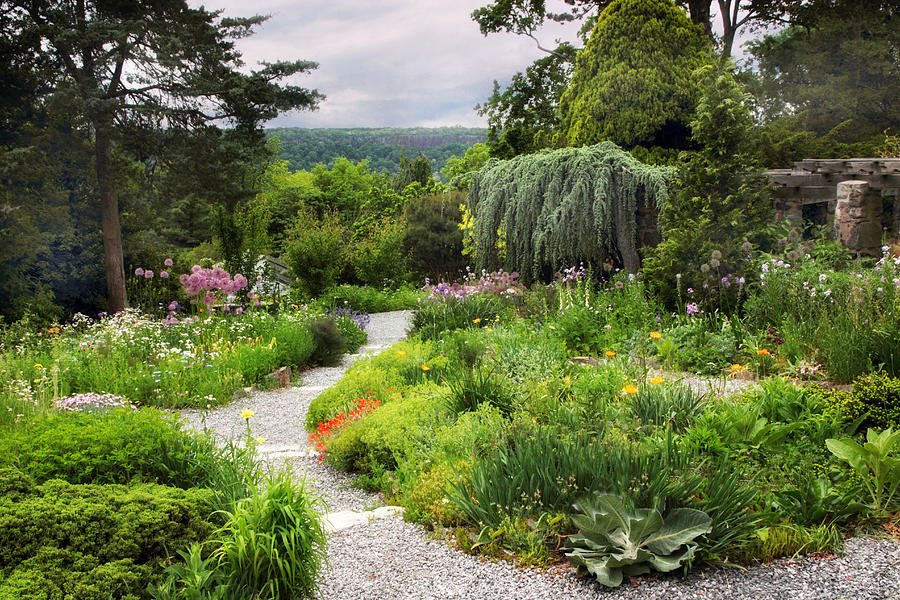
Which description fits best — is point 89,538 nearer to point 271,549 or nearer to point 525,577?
point 271,549

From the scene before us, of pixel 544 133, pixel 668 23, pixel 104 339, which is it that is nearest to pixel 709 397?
pixel 104 339

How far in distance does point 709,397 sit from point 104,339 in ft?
21.3

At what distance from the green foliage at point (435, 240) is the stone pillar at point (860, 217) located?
887 cm

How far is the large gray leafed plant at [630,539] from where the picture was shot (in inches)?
90.1

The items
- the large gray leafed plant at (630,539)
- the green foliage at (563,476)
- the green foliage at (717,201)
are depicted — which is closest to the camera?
the large gray leafed plant at (630,539)

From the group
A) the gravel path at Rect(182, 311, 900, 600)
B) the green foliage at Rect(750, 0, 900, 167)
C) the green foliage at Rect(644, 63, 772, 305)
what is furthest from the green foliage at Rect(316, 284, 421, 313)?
the green foliage at Rect(750, 0, 900, 167)

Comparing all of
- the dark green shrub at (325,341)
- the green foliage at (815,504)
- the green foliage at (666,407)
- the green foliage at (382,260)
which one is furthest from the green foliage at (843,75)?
the green foliage at (815,504)

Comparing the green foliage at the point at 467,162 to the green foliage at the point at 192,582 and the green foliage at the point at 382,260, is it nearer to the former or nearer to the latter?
the green foliage at the point at 382,260

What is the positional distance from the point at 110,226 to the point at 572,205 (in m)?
10.9

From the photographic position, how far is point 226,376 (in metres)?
6.21

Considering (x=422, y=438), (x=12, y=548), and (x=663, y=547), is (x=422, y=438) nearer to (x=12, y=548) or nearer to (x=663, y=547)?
(x=663, y=547)

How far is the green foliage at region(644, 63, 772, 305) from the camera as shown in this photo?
262 inches

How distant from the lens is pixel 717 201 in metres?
6.77

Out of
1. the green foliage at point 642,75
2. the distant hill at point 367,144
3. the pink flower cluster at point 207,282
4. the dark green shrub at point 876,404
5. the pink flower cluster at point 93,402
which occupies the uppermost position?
the distant hill at point 367,144
